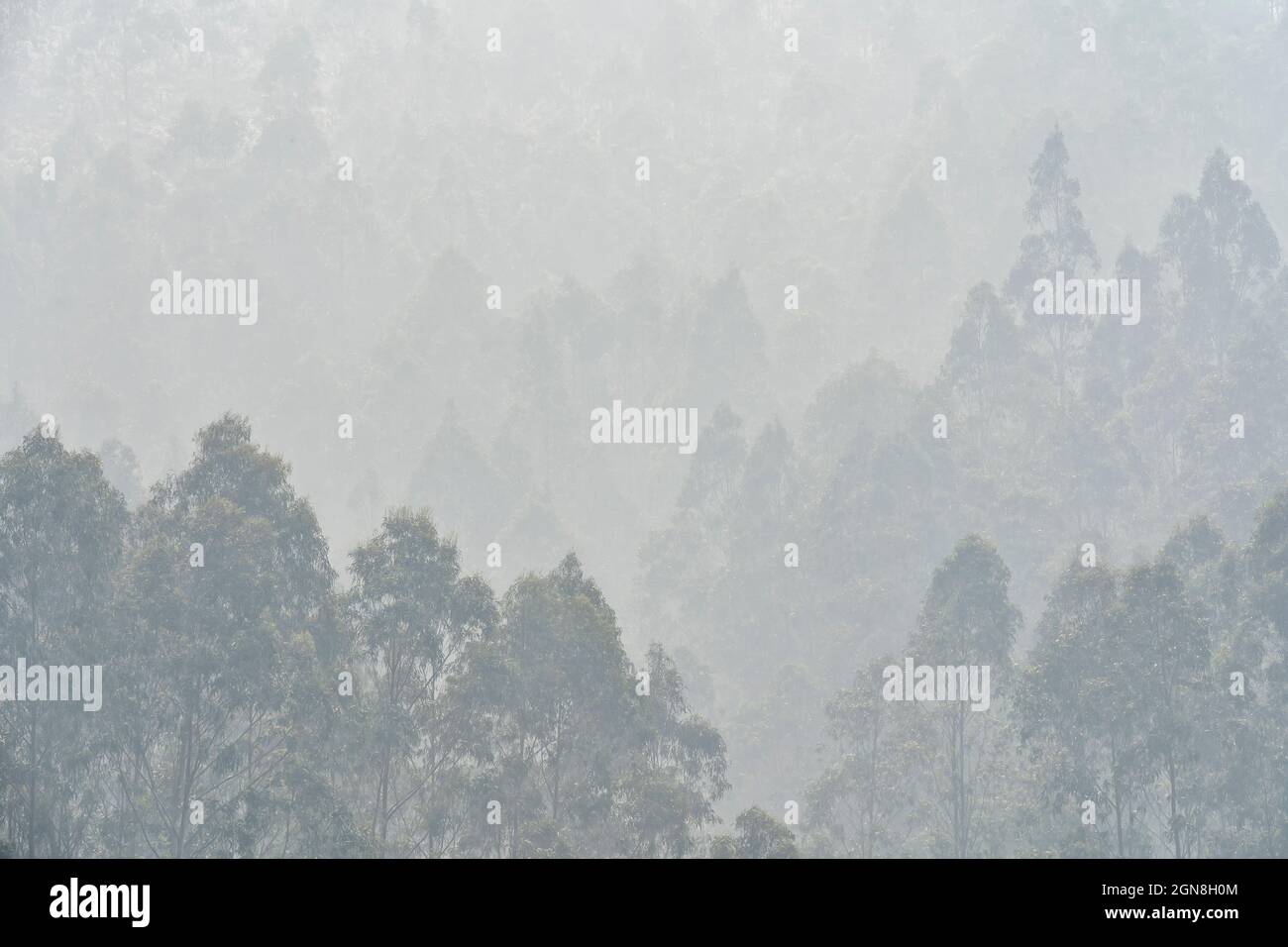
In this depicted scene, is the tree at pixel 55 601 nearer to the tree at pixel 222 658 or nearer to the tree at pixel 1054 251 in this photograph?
the tree at pixel 222 658

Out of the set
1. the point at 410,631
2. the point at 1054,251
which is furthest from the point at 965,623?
the point at 1054,251

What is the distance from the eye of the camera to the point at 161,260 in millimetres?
86562

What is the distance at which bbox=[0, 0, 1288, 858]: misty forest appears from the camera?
106 ft

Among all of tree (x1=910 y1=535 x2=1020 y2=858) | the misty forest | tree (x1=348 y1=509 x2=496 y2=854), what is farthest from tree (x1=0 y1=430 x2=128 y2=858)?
tree (x1=910 y1=535 x2=1020 y2=858)

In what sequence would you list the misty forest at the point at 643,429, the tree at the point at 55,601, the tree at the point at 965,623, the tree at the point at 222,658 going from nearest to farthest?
the tree at the point at 55,601
the tree at the point at 222,658
the misty forest at the point at 643,429
the tree at the point at 965,623

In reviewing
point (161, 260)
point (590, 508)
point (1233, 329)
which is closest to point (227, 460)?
point (590, 508)

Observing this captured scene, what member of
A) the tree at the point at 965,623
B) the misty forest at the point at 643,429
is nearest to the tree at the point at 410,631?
the misty forest at the point at 643,429

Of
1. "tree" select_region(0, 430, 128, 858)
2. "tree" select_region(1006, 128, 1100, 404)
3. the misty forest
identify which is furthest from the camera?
"tree" select_region(1006, 128, 1100, 404)

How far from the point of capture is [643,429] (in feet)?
252

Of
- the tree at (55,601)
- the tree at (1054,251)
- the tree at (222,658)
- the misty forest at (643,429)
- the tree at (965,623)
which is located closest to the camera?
the tree at (55,601)

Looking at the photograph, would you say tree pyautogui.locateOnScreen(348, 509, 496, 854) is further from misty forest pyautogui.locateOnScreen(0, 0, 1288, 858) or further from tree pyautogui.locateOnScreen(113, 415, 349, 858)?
tree pyautogui.locateOnScreen(113, 415, 349, 858)

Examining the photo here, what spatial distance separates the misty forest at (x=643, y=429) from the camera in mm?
32219

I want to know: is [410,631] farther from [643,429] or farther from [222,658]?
[643,429]

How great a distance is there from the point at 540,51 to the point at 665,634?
6096 cm
